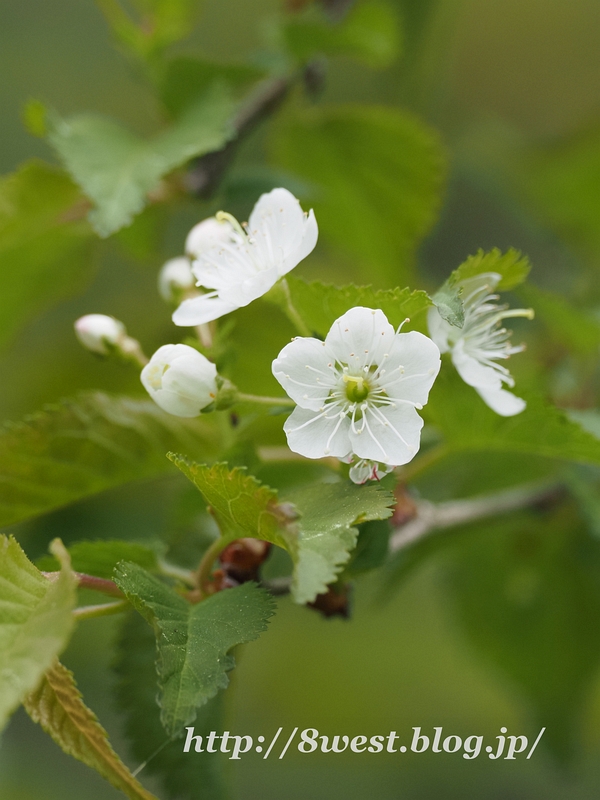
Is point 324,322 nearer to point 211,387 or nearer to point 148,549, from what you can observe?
point 211,387

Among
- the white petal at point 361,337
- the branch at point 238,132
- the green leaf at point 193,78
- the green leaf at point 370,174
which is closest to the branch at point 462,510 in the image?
the white petal at point 361,337

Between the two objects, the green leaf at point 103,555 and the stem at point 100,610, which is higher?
the green leaf at point 103,555

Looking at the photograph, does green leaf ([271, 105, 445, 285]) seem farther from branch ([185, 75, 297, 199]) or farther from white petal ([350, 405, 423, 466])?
white petal ([350, 405, 423, 466])

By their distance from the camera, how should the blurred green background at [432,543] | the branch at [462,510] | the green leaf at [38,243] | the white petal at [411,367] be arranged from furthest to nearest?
the blurred green background at [432,543] < the green leaf at [38,243] < the branch at [462,510] < the white petal at [411,367]

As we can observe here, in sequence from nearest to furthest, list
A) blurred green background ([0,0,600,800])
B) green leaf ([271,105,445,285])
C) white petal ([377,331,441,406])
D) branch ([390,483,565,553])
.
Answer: white petal ([377,331,441,406])
branch ([390,483,565,553])
green leaf ([271,105,445,285])
blurred green background ([0,0,600,800])

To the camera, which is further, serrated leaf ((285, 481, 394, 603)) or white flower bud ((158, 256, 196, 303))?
white flower bud ((158, 256, 196, 303))

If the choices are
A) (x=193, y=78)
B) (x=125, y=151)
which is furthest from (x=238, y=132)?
(x=125, y=151)

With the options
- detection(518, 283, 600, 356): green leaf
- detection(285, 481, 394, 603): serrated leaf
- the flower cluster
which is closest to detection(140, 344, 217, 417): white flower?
the flower cluster

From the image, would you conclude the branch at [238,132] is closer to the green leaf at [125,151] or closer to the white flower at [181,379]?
the green leaf at [125,151]
